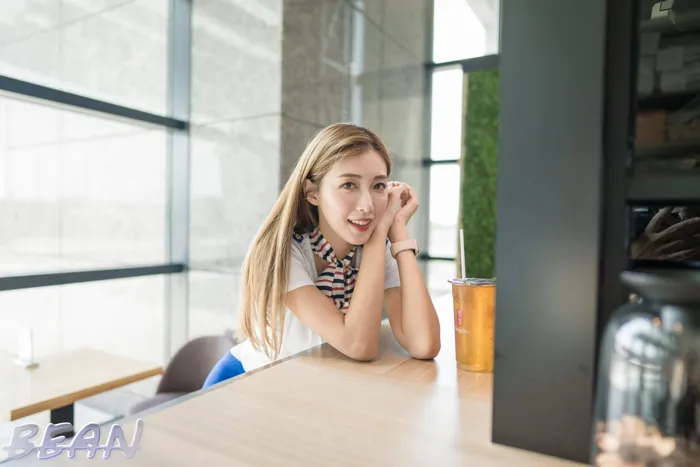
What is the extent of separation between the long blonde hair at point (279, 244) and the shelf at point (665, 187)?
74 centimetres

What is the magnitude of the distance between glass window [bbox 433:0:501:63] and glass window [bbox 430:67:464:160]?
7.6 inches

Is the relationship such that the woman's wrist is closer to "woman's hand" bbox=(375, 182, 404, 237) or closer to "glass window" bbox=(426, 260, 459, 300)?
"woman's hand" bbox=(375, 182, 404, 237)

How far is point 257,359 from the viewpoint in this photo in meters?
1.14

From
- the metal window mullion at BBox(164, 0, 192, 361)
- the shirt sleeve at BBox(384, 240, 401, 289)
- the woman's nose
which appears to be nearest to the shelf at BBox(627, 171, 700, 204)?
Result: the woman's nose

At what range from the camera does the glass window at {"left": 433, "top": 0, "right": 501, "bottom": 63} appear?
4.32 metres

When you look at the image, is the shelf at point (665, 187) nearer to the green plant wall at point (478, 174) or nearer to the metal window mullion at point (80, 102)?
the metal window mullion at point (80, 102)

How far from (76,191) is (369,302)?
2637 millimetres

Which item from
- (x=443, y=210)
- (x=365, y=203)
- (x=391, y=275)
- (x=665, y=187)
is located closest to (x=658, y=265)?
(x=665, y=187)

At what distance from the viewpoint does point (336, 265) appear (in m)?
1.25

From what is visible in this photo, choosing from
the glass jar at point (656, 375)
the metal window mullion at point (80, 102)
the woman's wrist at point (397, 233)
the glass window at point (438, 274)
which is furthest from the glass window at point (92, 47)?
the glass jar at point (656, 375)

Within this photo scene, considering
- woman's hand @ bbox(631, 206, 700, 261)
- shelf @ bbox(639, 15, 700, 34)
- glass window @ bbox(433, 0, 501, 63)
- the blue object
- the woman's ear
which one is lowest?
the blue object

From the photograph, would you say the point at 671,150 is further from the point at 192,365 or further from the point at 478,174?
the point at 478,174

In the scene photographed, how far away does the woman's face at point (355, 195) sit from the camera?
109 centimetres

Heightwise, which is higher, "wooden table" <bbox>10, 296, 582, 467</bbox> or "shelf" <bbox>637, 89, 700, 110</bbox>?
"shelf" <bbox>637, 89, 700, 110</bbox>
